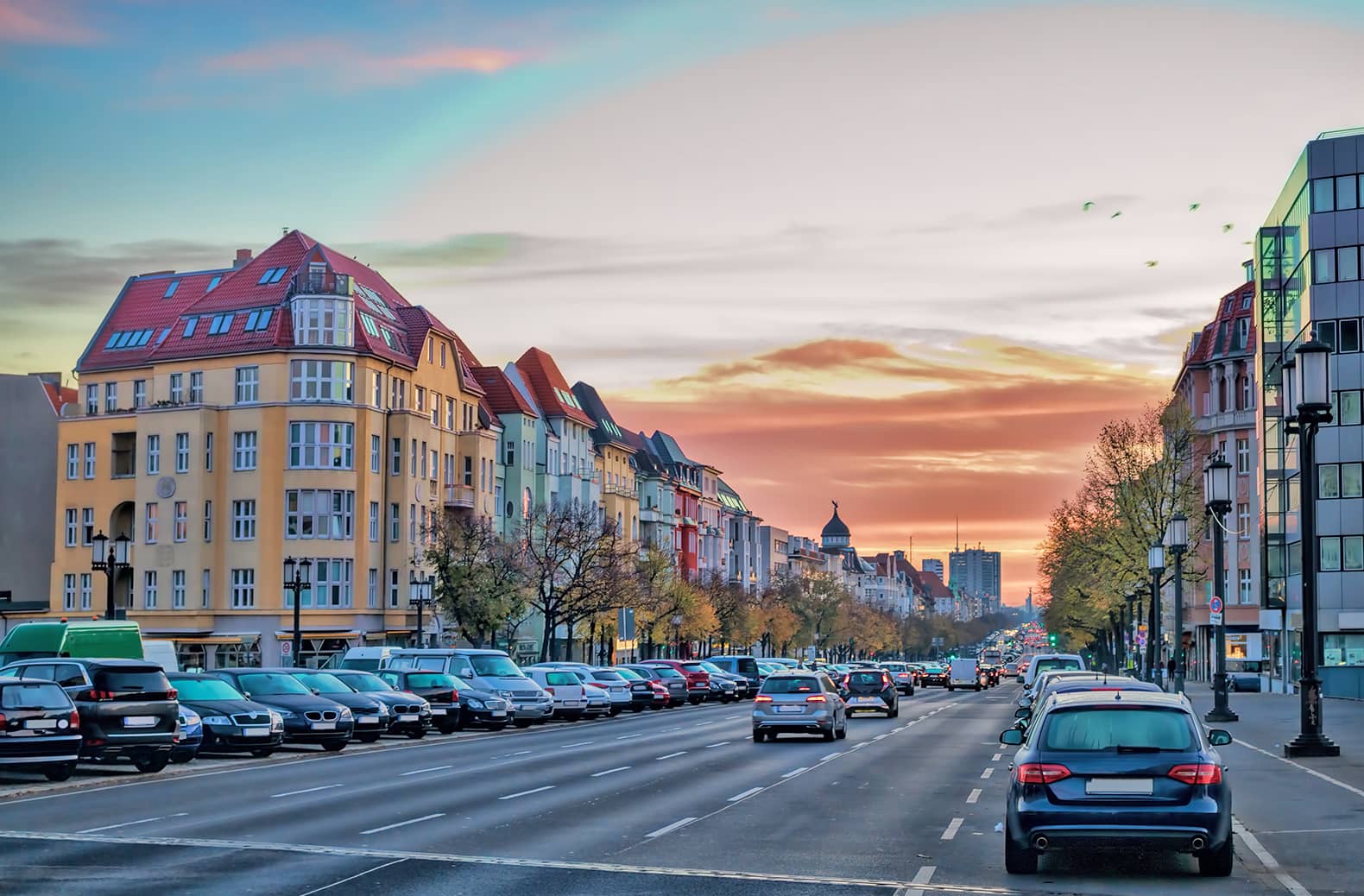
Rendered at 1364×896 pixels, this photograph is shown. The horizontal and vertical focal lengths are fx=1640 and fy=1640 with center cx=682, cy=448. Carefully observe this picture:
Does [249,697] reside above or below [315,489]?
below

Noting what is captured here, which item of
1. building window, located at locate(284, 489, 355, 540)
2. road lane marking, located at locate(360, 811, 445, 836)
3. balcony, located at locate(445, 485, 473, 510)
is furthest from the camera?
balcony, located at locate(445, 485, 473, 510)

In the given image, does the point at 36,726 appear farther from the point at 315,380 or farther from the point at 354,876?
the point at 315,380

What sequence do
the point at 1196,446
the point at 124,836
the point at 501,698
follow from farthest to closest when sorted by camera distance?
the point at 1196,446
the point at 501,698
the point at 124,836

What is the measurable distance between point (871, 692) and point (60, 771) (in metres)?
29.5

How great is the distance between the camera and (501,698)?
42.7 m

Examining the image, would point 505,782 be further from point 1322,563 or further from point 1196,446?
point 1196,446

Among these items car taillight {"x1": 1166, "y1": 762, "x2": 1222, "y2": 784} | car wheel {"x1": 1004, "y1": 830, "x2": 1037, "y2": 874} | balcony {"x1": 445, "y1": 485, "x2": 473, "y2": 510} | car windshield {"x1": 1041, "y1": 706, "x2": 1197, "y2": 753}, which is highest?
balcony {"x1": 445, "y1": 485, "x2": 473, "y2": 510}

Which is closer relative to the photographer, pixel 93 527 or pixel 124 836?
pixel 124 836

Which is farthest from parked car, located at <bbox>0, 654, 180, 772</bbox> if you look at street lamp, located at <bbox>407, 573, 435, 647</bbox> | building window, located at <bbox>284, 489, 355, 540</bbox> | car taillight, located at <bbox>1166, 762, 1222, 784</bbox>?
building window, located at <bbox>284, 489, 355, 540</bbox>

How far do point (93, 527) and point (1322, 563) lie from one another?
5891cm

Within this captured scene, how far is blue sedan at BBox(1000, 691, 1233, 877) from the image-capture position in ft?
44.0

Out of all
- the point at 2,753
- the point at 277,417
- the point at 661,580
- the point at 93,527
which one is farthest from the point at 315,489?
the point at 2,753

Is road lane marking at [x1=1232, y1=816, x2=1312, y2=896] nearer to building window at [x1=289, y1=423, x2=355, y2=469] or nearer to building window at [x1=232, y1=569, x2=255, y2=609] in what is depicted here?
building window at [x1=289, y1=423, x2=355, y2=469]

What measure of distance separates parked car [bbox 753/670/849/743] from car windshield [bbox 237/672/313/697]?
9.81 meters
